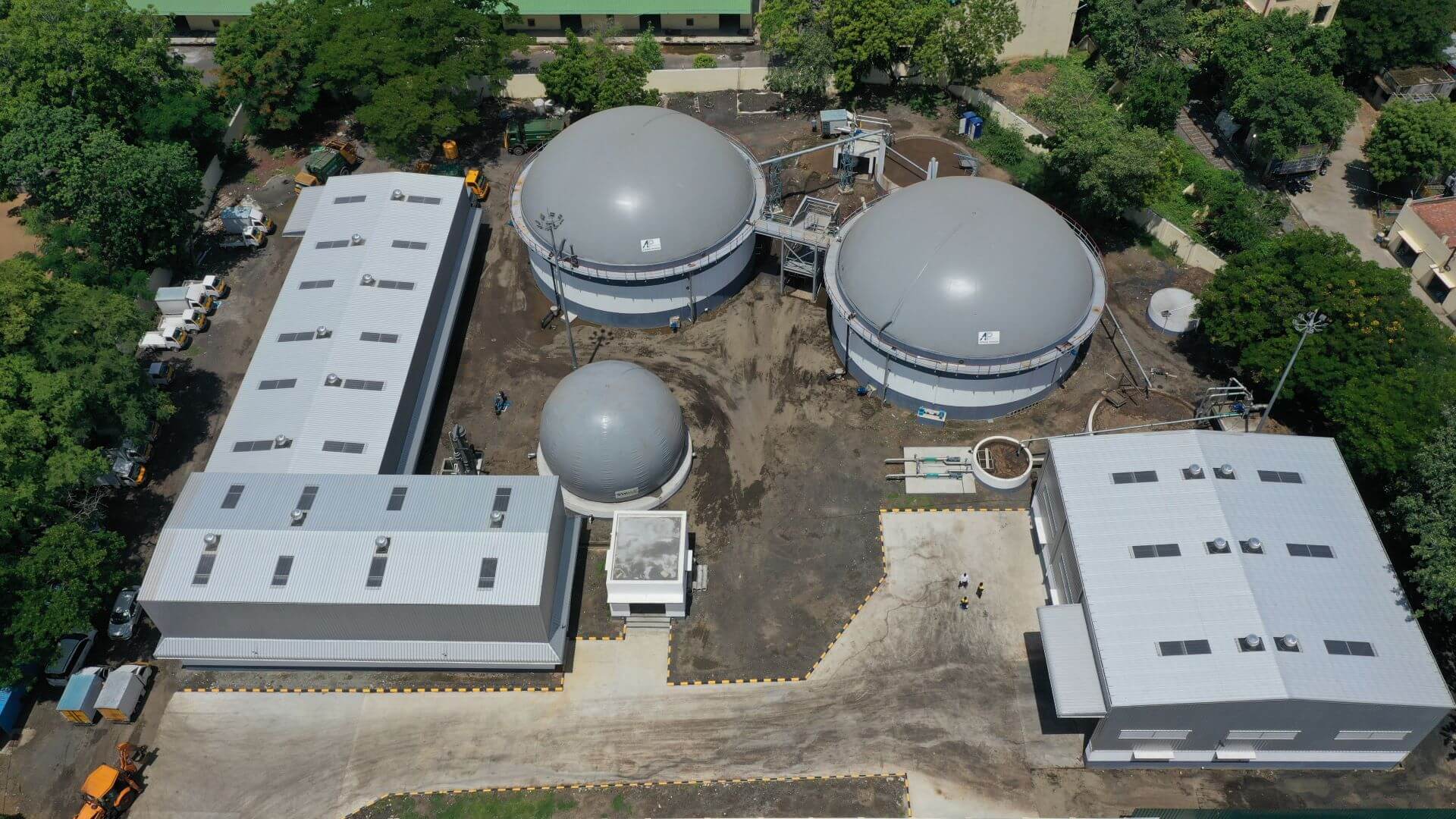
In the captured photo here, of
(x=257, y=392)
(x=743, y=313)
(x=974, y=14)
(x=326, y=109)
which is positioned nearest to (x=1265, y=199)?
(x=974, y=14)

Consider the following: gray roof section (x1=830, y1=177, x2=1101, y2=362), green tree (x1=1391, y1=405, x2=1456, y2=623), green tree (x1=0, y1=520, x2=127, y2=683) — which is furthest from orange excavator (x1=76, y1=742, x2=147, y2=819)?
green tree (x1=1391, y1=405, x2=1456, y2=623)

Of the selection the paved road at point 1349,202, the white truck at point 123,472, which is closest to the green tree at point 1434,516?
the paved road at point 1349,202

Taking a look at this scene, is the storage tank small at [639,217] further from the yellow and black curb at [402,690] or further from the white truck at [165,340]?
the yellow and black curb at [402,690]

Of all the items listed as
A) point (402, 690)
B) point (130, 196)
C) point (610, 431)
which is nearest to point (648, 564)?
point (610, 431)

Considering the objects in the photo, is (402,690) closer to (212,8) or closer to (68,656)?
(68,656)

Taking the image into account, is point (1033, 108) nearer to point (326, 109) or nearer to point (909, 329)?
point (909, 329)

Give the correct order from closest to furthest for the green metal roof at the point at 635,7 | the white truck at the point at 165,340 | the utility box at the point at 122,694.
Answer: the utility box at the point at 122,694
the white truck at the point at 165,340
the green metal roof at the point at 635,7
